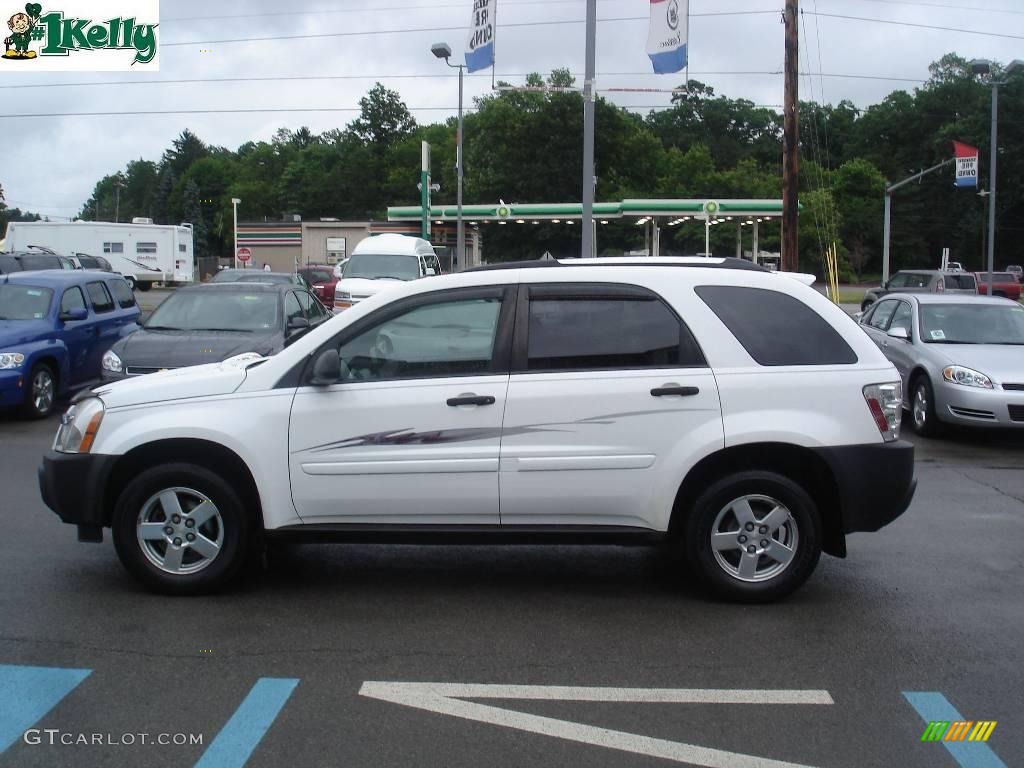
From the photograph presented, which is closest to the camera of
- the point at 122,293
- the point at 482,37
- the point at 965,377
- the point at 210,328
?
the point at 965,377

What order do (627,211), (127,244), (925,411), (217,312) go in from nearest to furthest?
(925,411)
(217,312)
(627,211)
(127,244)

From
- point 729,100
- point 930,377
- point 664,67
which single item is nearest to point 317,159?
point 729,100

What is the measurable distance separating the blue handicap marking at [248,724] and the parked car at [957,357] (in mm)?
8841

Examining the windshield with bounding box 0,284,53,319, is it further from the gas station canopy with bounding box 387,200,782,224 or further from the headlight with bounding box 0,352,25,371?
the gas station canopy with bounding box 387,200,782,224

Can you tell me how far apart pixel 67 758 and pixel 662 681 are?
2460 mm

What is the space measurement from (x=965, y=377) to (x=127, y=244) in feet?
148

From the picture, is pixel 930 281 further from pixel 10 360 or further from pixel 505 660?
pixel 505 660

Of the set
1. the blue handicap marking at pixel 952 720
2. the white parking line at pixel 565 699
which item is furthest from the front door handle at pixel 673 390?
→ the blue handicap marking at pixel 952 720

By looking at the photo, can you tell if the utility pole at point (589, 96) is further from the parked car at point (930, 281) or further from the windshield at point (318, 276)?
the windshield at point (318, 276)

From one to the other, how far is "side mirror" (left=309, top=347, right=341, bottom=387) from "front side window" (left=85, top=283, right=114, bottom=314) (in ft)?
31.8

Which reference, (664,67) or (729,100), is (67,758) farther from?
(729,100)

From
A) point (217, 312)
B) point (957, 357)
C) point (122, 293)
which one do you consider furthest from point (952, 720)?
point (122, 293)

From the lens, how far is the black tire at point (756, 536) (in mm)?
5605

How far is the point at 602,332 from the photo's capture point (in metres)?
5.70
